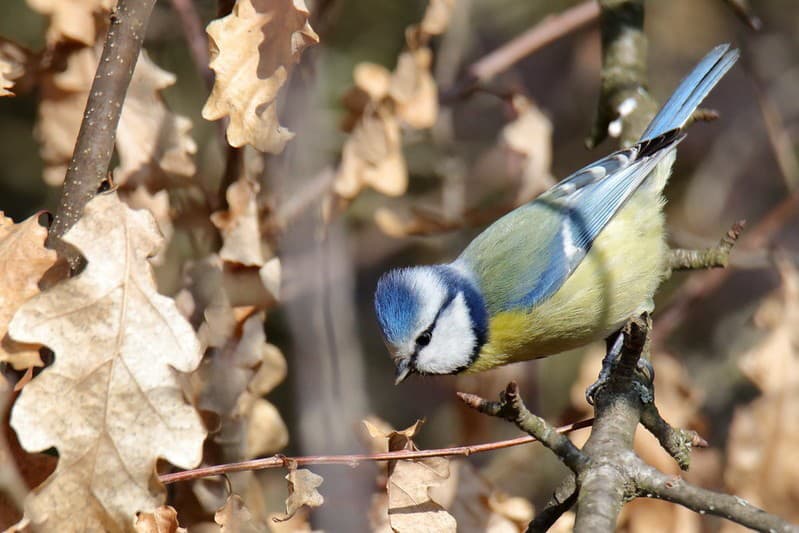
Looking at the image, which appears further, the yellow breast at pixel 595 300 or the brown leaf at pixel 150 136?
the yellow breast at pixel 595 300

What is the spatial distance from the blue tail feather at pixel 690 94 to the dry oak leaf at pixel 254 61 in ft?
4.20

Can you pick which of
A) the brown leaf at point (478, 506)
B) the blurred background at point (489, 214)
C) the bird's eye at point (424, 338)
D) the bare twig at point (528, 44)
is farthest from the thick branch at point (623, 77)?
the brown leaf at point (478, 506)

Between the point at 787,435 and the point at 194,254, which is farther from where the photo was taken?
the point at 787,435

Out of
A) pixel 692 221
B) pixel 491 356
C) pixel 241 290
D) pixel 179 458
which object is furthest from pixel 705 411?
pixel 179 458

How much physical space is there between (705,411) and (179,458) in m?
3.16

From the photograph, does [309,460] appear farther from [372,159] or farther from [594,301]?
[594,301]

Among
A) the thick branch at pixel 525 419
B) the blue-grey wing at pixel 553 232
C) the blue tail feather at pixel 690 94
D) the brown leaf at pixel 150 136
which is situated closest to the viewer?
the thick branch at pixel 525 419

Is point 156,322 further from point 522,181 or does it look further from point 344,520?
point 522,181

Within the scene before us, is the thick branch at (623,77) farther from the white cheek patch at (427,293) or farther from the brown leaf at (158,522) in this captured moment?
the brown leaf at (158,522)

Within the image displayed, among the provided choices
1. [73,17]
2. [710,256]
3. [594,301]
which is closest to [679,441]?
[710,256]

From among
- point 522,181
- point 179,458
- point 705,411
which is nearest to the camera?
point 179,458

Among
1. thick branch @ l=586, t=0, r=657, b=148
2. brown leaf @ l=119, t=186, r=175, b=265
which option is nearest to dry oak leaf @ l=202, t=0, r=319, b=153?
brown leaf @ l=119, t=186, r=175, b=265

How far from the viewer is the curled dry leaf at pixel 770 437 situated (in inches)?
105

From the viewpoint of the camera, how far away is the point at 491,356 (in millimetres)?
2643
